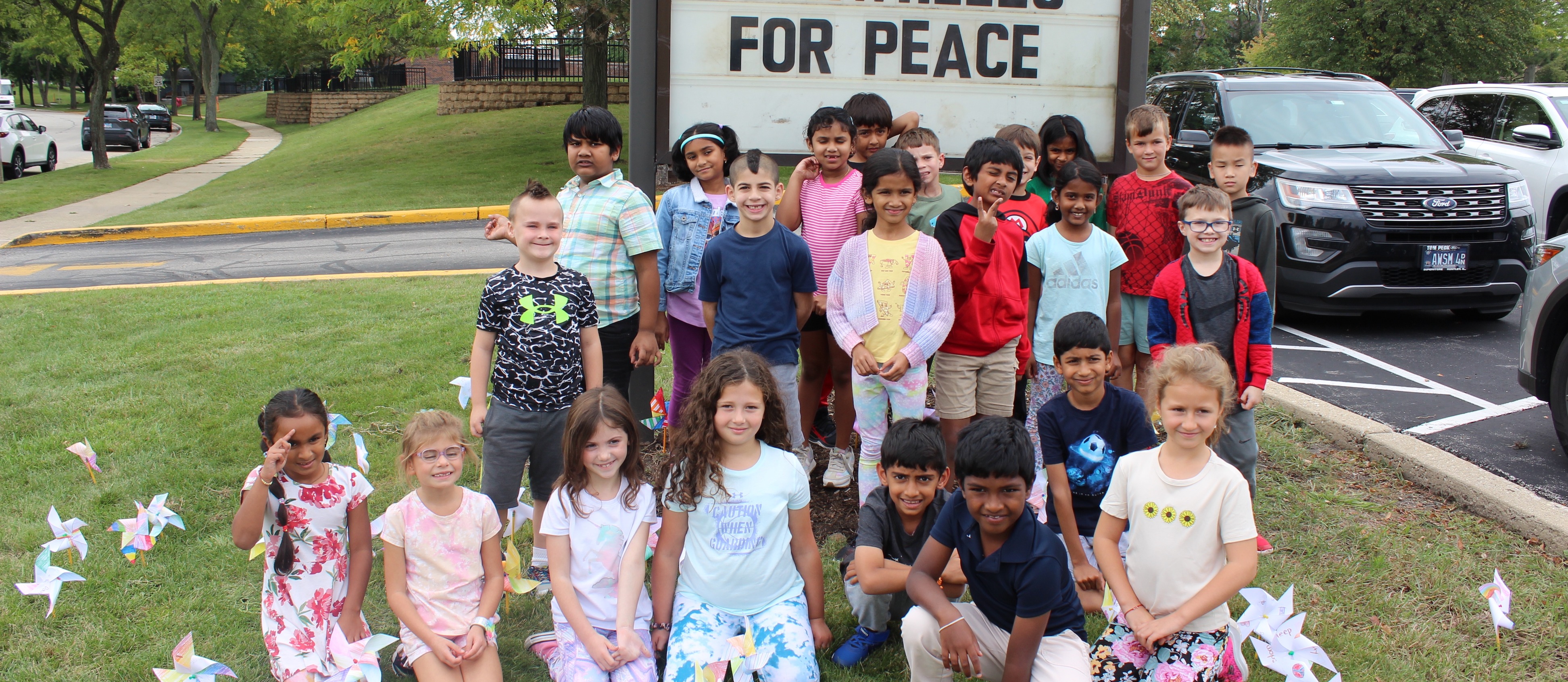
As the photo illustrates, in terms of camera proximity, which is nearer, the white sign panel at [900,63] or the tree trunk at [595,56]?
the white sign panel at [900,63]

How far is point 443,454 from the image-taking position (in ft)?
9.78

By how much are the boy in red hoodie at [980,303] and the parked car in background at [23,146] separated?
75.4 feet

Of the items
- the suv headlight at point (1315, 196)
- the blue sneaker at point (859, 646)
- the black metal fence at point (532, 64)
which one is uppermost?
the black metal fence at point (532, 64)

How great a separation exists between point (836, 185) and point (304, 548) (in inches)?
94.3

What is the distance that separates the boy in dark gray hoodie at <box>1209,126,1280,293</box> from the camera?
4113 mm

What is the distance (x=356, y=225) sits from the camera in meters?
13.4

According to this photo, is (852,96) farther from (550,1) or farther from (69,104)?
(69,104)

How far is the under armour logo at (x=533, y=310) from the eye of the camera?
3.47 metres

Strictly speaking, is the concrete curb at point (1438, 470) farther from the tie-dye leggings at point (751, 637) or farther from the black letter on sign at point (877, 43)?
the tie-dye leggings at point (751, 637)

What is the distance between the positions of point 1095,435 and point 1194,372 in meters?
0.59

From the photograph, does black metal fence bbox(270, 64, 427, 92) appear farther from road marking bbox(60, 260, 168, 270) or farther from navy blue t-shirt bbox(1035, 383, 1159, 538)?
navy blue t-shirt bbox(1035, 383, 1159, 538)

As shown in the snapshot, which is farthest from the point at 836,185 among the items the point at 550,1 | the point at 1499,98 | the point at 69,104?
the point at 69,104

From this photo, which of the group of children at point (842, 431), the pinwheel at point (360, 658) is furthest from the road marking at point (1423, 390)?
the pinwheel at point (360, 658)

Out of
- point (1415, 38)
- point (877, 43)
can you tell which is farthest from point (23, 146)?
point (1415, 38)
